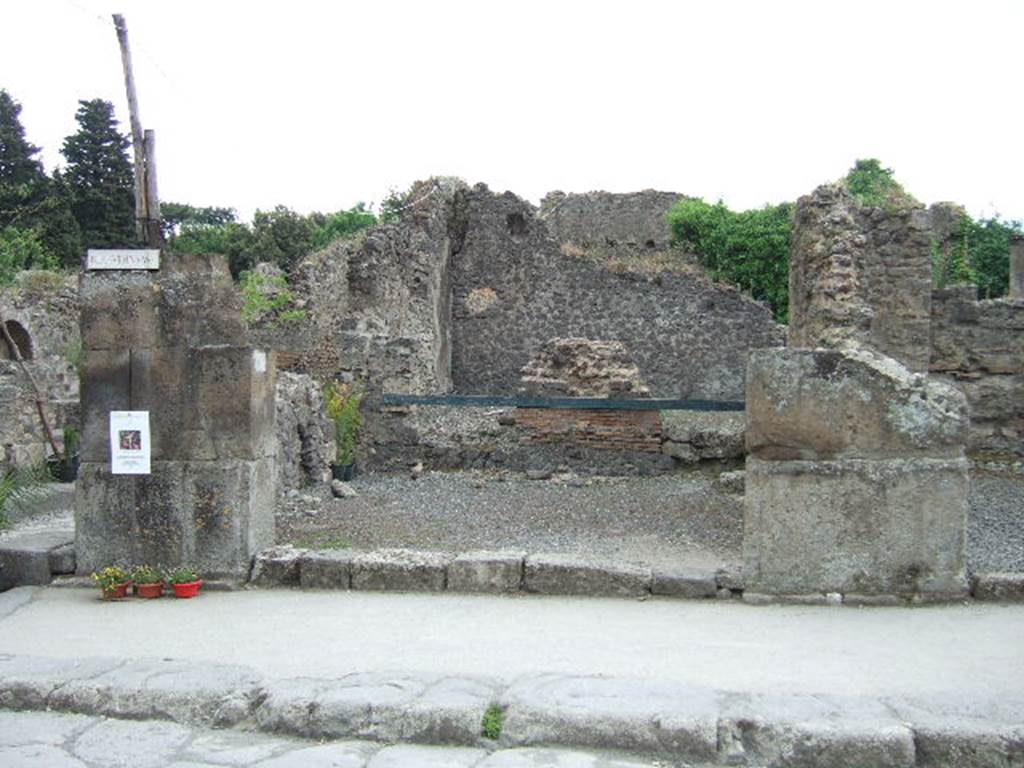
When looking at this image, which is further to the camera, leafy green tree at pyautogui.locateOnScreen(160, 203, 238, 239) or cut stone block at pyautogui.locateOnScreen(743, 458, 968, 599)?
leafy green tree at pyautogui.locateOnScreen(160, 203, 238, 239)

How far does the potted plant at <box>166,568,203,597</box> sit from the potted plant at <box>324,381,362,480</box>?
5.80m

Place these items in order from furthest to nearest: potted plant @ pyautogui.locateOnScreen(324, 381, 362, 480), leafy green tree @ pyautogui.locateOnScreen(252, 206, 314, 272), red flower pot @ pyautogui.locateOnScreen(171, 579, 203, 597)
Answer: leafy green tree @ pyautogui.locateOnScreen(252, 206, 314, 272) < potted plant @ pyautogui.locateOnScreen(324, 381, 362, 480) < red flower pot @ pyautogui.locateOnScreen(171, 579, 203, 597)

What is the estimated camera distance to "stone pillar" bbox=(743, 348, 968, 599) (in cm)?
562

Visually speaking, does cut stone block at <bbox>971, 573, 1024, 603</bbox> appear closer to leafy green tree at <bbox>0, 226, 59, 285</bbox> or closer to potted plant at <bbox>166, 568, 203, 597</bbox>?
potted plant at <bbox>166, 568, 203, 597</bbox>

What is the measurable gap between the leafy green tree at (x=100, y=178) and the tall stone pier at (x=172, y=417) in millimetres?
32126

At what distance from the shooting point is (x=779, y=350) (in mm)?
5852

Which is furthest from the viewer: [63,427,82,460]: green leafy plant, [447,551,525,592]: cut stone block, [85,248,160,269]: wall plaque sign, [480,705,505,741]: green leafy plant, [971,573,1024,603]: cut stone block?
[63,427,82,460]: green leafy plant

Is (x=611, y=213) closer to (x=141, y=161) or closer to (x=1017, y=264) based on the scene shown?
(x=1017, y=264)

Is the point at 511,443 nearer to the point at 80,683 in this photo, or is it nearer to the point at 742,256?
the point at 80,683

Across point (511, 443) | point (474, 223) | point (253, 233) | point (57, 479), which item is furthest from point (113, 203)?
point (511, 443)

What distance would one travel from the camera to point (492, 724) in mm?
3977

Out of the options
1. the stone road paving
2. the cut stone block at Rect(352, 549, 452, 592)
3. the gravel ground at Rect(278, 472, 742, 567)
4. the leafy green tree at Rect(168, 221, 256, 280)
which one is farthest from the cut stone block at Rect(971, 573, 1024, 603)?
the leafy green tree at Rect(168, 221, 256, 280)

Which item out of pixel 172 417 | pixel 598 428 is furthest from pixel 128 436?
pixel 598 428

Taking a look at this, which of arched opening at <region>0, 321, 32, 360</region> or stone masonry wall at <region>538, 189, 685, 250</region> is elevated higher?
stone masonry wall at <region>538, 189, 685, 250</region>
